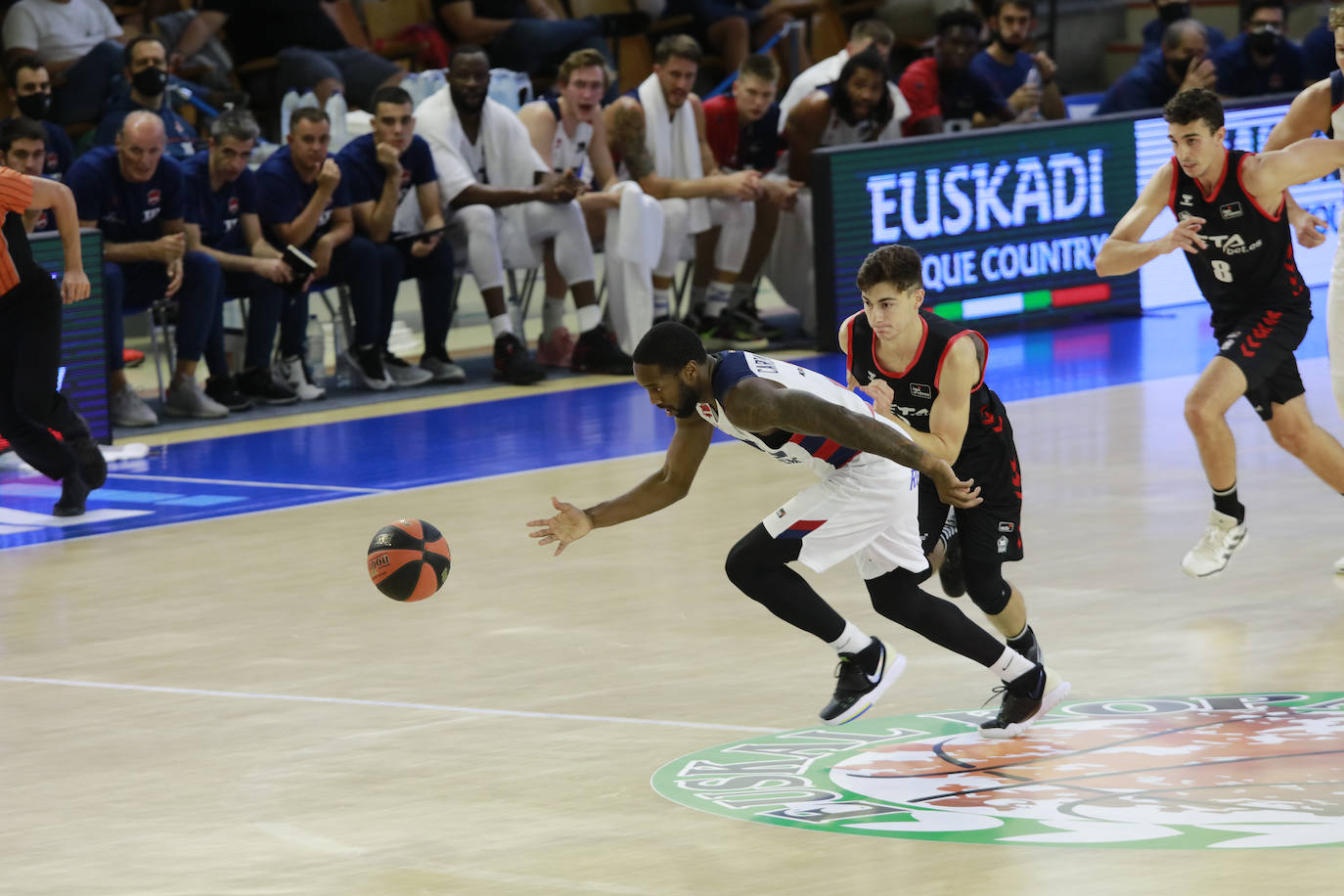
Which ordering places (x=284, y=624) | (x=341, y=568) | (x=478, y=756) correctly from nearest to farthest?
1. (x=478, y=756)
2. (x=284, y=624)
3. (x=341, y=568)

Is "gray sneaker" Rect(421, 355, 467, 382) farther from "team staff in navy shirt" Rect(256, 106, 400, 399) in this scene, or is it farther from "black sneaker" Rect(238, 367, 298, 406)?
"black sneaker" Rect(238, 367, 298, 406)

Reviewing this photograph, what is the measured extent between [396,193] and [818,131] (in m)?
3.32

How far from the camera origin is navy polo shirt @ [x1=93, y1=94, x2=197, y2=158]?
14.0 m

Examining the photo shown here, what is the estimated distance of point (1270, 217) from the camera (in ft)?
27.0


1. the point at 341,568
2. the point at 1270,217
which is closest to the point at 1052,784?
the point at 1270,217

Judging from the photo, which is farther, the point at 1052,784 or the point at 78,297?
the point at 78,297

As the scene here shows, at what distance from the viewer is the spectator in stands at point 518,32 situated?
17531mm

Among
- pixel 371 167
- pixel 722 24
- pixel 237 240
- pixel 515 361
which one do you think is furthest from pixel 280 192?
pixel 722 24

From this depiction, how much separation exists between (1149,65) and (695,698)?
11.2m

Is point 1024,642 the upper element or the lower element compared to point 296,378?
upper

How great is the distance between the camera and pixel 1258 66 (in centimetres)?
1711

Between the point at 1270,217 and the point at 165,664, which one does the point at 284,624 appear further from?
the point at 1270,217

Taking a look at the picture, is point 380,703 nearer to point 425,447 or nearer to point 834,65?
point 425,447

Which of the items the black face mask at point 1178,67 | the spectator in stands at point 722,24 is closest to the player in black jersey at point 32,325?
the black face mask at point 1178,67
